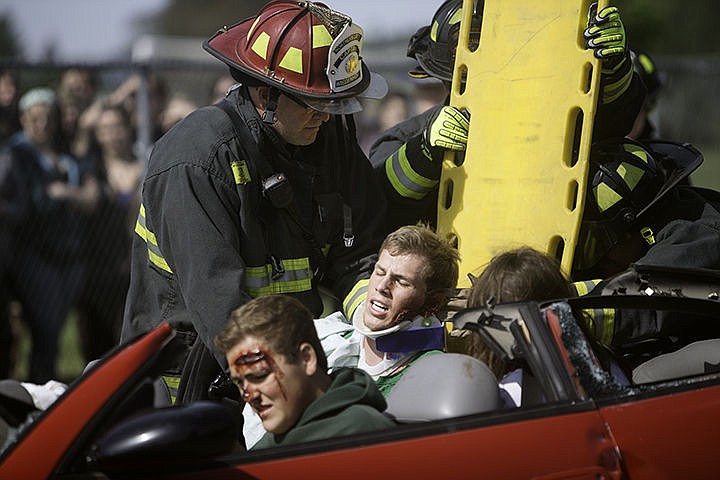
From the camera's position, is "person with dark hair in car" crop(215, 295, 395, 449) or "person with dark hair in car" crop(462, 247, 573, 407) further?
"person with dark hair in car" crop(462, 247, 573, 407)

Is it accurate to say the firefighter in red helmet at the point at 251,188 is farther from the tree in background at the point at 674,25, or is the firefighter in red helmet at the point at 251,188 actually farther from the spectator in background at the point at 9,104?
the tree in background at the point at 674,25

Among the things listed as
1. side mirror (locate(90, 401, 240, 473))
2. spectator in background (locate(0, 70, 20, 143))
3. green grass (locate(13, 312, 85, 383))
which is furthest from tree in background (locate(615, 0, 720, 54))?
side mirror (locate(90, 401, 240, 473))

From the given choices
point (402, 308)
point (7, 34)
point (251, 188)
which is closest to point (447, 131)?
point (251, 188)

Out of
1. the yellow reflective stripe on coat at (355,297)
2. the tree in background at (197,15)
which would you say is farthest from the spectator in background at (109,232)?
the tree in background at (197,15)

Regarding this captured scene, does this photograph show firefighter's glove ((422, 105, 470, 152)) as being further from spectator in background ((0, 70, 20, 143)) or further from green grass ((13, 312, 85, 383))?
green grass ((13, 312, 85, 383))

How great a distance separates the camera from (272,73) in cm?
363

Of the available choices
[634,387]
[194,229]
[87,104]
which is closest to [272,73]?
[194,229]

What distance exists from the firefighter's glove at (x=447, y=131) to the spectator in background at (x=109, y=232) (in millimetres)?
3482

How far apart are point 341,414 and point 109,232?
16.9 ft

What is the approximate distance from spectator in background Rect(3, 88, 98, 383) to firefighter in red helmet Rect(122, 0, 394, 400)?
3.36 metres

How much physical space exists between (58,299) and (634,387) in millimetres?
5276

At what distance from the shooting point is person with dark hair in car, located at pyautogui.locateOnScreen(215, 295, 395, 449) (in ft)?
8.48

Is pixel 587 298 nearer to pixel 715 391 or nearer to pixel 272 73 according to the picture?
pixel 715 391

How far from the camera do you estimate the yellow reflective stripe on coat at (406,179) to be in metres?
4.33
